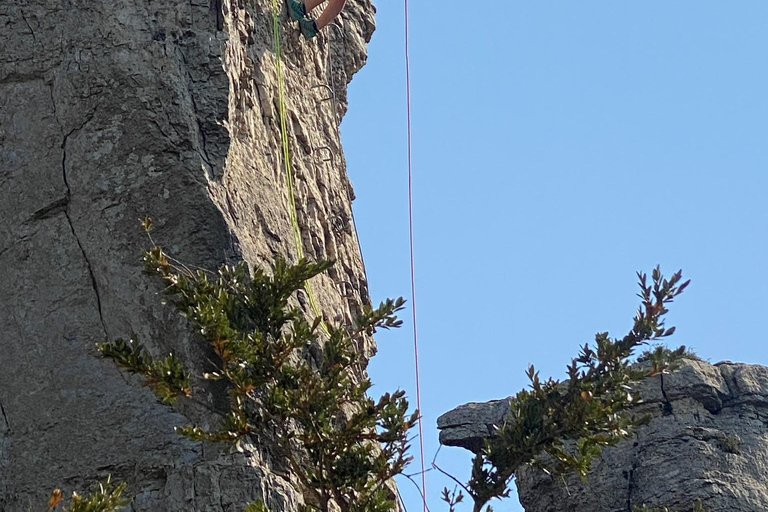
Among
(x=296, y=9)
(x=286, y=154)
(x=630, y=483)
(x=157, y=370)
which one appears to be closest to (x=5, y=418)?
(x=157, y=370)

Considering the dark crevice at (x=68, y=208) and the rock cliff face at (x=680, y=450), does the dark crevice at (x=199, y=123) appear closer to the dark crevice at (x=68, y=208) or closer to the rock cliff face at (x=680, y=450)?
the dark crevice at (x=68, y=208)

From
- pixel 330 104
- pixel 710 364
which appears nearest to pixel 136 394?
pixel 330 104

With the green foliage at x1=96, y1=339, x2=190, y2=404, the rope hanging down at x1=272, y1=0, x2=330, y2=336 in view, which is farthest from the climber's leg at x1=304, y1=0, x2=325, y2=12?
the green foliage at x1=96, y1=339, x2=190, y2=404

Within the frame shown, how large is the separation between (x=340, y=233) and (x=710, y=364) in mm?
3853

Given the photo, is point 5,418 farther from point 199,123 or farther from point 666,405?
point 666,405

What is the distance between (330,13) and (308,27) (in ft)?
0.90

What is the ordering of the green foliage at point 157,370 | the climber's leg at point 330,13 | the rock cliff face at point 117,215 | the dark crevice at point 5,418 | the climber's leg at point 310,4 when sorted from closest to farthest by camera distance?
the green foliage at point 157,370, the rock cliff face at point 117,215, the dark crevice at point 5,418, the climber's leg at point 310,4, the climber's leg at point 330,13

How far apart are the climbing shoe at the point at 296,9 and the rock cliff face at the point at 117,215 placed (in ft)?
3.50

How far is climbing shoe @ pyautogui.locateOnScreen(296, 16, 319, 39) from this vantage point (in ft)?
41.7

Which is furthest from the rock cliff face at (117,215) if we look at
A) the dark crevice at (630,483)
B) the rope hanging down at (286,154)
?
the dark crevice at (630,483)

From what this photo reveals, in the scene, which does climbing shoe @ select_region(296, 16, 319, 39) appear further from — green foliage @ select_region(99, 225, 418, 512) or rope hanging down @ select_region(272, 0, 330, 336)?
green foliage @ select_region(99, 225, 418, 512)

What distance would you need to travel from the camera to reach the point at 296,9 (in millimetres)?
12641

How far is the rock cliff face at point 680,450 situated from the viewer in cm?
1252

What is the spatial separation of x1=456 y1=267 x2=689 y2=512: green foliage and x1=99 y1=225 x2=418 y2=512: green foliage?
68 centimetres
